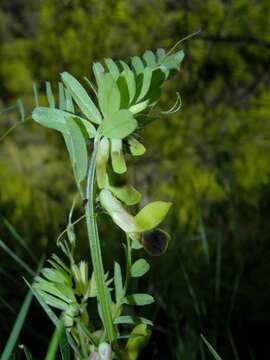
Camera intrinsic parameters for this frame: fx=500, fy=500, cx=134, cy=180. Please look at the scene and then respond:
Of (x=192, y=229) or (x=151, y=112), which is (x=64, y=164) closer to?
(x=192, y=229)

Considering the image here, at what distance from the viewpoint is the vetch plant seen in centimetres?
29

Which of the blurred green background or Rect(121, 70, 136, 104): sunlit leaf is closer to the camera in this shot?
Rect(121, 70, 136, 104): sunlit leaf

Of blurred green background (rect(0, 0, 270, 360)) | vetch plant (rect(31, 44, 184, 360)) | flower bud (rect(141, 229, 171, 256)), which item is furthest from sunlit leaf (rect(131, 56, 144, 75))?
blurred green background (rect(0, 0, 270, 360))

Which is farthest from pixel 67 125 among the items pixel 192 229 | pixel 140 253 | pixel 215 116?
pixel 215 116

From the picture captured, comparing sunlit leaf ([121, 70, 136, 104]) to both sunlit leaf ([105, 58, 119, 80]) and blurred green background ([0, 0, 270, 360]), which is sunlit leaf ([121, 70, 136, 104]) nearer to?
sunlit leaf ([105, 58, 119, 80])

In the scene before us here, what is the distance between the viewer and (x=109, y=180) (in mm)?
317

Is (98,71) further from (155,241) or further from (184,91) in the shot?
(184,91)

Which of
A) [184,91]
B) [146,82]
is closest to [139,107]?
[146,82]

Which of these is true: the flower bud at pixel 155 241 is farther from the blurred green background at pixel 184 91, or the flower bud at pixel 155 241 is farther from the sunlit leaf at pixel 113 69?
the blurred green background at pixel 184 91

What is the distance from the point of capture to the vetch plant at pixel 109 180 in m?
0.29

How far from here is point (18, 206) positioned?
187 centimetres

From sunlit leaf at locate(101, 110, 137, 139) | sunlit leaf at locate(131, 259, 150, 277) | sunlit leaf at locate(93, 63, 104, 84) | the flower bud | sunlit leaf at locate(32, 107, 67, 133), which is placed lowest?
sunlit leaf at locate(131, 259, 150, 277)

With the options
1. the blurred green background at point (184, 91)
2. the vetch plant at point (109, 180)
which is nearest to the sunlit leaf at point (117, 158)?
the vetch plant at point (109, 180)

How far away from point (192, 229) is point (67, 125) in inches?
43.8
